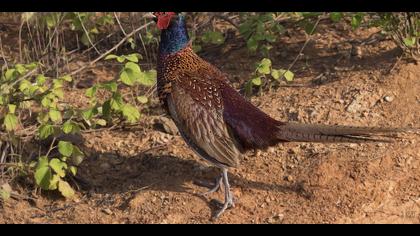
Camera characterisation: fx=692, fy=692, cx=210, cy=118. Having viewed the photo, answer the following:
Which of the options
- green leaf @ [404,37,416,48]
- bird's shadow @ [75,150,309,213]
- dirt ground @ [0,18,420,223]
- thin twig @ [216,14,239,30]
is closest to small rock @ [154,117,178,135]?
dirt ground @ [0,18,420,223]

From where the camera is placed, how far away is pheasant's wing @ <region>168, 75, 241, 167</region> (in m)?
5.32

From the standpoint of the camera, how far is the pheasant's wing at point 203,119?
209 inches

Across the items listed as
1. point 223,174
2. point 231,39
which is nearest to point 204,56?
point 231,39

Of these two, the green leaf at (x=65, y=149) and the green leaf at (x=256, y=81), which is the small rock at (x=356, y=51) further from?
the green leaf at (x=65, y=149)

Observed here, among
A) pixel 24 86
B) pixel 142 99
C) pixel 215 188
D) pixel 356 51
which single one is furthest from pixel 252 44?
pixel 24 86

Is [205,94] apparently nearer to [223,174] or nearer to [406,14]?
[223,174]

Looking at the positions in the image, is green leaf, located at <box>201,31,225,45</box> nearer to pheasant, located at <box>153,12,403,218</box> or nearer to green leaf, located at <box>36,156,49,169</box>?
pheasant, located at <box>153,12,403,218</box>

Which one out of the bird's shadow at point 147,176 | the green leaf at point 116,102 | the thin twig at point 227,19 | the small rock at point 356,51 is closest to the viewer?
the bird's shadow at point 147,176

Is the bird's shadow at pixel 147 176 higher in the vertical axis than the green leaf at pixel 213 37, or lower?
lower

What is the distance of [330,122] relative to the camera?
6.17 metres

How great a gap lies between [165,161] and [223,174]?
77 centimetres

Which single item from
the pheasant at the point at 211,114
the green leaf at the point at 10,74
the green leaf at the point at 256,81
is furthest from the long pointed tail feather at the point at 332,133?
the green leaf at the point at 10,74

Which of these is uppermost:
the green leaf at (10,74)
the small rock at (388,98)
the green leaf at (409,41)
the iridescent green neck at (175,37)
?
the iridescent green neck at (175,37)

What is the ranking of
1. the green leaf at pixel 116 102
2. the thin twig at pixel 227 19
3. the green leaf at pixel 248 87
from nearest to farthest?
1. the green leaf at pixel 116 102
2. the green leaf at pixel 248 87
3. the thin twig at pixel 227 19
